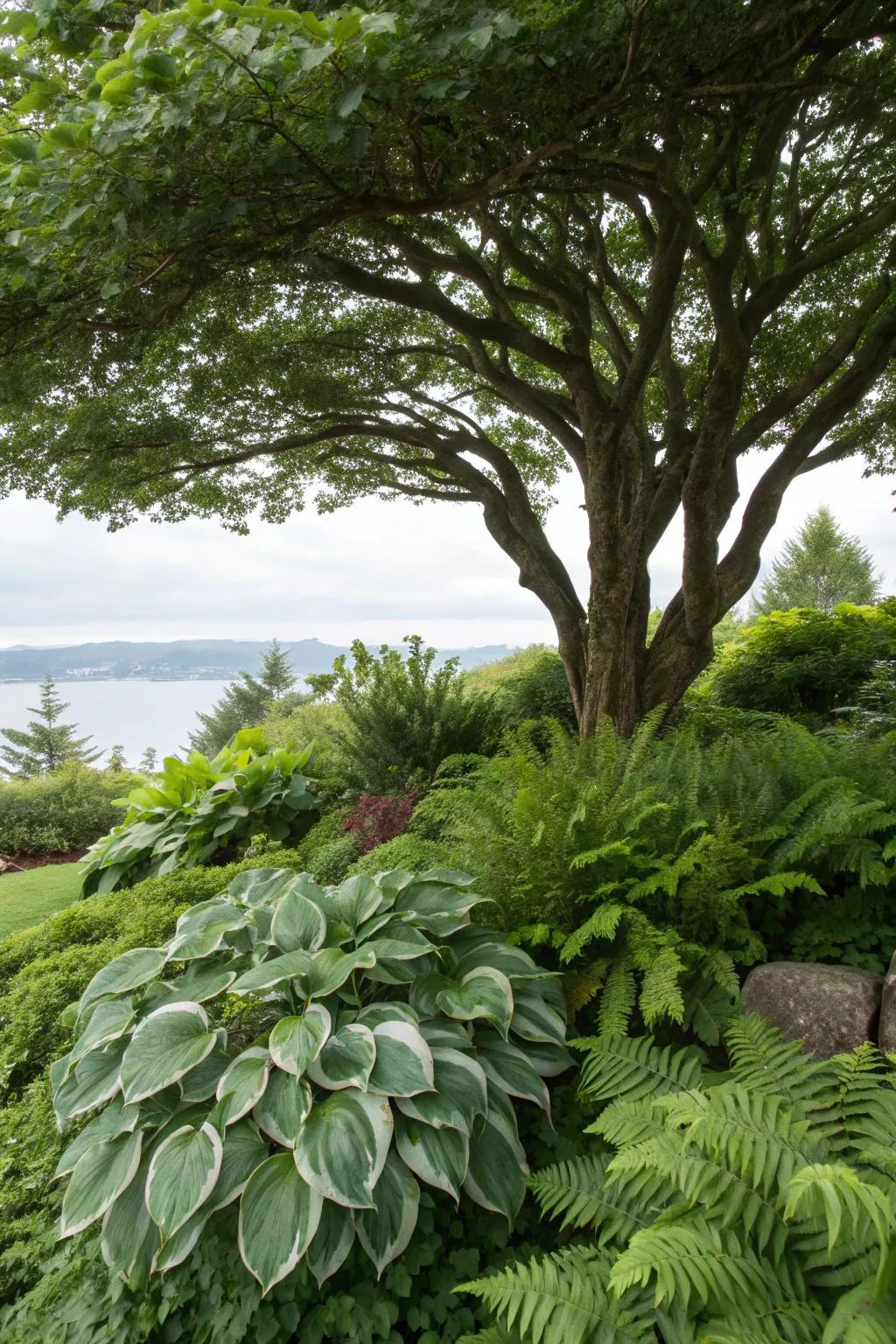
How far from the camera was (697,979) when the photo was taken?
7.11 feet

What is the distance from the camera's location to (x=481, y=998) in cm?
185

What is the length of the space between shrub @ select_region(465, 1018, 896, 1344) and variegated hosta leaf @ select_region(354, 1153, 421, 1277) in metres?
0.22

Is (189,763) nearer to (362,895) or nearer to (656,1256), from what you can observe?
(362,895)

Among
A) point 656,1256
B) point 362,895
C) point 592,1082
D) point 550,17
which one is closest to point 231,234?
point 550,17

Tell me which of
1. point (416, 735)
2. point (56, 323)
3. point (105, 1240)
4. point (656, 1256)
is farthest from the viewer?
point (416, 735)

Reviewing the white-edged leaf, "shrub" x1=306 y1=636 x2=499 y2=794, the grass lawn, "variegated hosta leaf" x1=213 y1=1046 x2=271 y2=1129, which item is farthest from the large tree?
the grass lawn

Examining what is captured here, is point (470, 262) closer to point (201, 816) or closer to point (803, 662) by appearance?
point (201, 816)

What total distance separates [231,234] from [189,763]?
12.1 feet

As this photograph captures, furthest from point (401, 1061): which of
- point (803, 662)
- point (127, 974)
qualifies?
point (803, 662)

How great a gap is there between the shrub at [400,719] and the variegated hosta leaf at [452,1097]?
10.9 feet

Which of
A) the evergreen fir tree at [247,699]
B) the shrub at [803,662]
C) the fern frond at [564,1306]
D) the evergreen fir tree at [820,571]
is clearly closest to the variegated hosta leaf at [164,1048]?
the fern frond at [564,1306]

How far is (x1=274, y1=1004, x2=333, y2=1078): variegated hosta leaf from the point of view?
159 centimetres

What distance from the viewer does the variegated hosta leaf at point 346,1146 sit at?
4.74 ft

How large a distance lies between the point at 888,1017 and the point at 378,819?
2.83 metres
